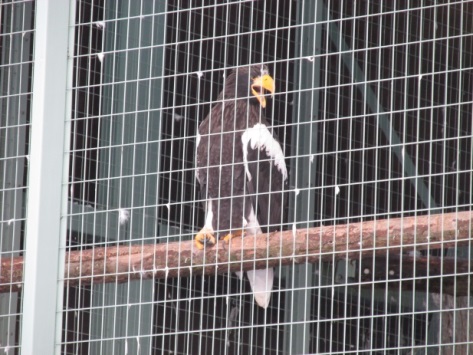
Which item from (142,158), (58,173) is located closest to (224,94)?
(142,158)

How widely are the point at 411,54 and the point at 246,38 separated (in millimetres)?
814

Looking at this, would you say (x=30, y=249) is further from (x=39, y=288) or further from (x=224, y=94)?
(x=224, y=94)

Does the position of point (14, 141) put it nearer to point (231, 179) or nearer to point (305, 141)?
point (231, 179)

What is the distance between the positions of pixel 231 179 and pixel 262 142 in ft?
0.88

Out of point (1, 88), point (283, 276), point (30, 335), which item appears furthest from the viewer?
point (283, 276)

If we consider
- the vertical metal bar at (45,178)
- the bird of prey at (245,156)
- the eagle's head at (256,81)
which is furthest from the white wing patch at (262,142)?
the vertical metal bar at (45,178)

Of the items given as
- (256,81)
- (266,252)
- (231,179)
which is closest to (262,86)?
(256,81)

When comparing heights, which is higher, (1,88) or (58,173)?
(1,88)

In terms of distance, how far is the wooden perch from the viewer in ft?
9.48

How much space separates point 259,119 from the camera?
433cm

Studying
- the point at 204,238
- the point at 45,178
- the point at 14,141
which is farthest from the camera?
the point at 14,141

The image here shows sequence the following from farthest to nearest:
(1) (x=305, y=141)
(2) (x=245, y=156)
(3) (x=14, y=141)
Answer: (1) (x=305, y=141), (2) (x=245, y=156), (3) (x=14, y=141)

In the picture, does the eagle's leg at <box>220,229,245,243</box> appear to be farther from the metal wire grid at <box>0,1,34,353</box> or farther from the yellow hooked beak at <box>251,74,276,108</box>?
the metal wire grid at <box>0,1,34,353</box>

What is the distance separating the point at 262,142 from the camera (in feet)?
14.2
